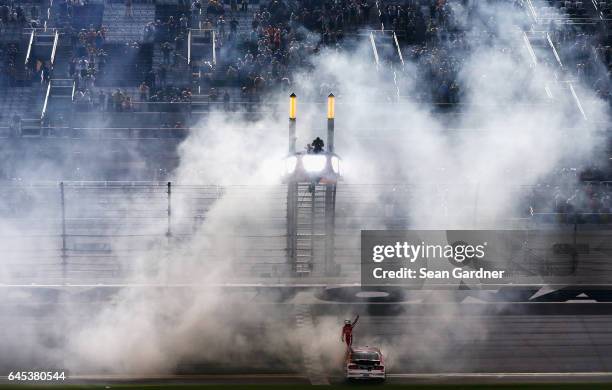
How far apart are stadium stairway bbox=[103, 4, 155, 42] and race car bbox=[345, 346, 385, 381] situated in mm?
19672

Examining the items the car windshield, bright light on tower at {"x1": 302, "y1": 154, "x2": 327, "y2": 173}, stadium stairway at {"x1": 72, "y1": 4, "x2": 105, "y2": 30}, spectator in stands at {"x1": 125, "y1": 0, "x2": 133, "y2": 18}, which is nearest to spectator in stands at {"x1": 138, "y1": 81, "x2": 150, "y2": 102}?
stadium stairway at {"x1": 72, "y1": 4, "x2": 105, "y2": 30}

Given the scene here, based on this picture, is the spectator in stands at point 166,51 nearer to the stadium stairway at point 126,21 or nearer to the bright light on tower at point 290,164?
the stadium stairway at point 126,21

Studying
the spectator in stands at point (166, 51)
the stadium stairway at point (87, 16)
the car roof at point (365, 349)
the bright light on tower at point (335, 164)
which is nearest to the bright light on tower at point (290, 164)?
the bright light on tower at point (335, 164)

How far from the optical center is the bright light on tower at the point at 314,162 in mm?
22312

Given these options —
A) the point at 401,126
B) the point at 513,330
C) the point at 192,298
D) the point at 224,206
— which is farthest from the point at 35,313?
the point at 401,126

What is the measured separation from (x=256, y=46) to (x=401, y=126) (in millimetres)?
6133

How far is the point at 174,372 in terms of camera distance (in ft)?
62.3

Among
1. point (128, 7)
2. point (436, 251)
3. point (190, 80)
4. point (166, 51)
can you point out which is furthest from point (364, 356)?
point (128, 7)

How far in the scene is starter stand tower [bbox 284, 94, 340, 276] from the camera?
2236cm

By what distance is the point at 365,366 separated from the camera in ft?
61.0

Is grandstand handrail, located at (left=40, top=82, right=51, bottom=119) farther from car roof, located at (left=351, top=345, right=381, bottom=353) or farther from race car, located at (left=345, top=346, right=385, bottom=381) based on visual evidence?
race car, located at (left=345, top=346, right=385, bottom=381)

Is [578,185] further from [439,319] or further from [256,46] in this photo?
[256,46]

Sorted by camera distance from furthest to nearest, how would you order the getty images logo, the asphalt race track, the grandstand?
the grandstand
the getty images logo
the asphalt race track

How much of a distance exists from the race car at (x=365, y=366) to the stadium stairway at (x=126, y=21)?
64.5 ft
